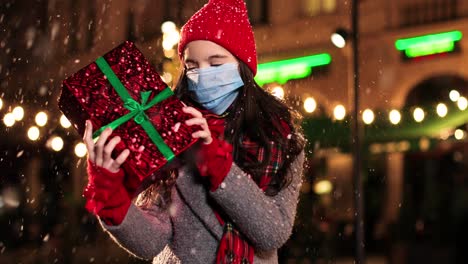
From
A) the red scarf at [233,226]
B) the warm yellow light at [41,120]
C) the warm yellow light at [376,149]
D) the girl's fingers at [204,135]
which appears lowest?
the warm yellow light at [376,149]

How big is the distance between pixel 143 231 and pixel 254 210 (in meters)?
0.31

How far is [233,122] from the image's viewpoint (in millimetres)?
2316

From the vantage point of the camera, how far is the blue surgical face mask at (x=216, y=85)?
2.31 metres

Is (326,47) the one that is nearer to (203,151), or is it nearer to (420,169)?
(420,169)

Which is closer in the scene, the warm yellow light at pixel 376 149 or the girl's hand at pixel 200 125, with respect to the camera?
A: the girl's hand at pixel 200 125

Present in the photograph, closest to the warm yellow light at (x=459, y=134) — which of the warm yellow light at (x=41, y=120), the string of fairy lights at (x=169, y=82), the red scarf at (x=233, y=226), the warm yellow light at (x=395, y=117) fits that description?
the string of fairy lights at (x=169, y=82)

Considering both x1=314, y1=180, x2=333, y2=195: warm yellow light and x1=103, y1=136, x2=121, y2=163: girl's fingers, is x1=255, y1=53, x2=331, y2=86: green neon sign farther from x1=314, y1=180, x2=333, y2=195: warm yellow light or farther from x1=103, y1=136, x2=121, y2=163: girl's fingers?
x1=103, y1=136, x2=121, y2=163: girl's fingers

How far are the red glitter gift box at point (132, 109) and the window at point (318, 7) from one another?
626 inches

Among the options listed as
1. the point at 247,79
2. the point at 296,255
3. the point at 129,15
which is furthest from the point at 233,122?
the point at 129,15

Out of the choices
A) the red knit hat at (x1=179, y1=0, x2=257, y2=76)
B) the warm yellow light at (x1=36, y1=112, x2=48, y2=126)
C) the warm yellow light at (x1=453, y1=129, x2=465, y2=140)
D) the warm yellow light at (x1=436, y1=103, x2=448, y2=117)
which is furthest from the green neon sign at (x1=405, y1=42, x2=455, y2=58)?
the red knit hat at (x1=179, y1=0, x2=257, y2=76)

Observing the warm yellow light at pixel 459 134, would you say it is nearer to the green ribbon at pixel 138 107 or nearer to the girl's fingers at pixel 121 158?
the green ribbon at pixel 138 107

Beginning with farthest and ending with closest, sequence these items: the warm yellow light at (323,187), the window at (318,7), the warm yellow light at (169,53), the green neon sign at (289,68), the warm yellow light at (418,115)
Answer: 1. the window at (318,7)
2. the warm yellow light at (323,187)
3. the green neon sign at (289,68)
4. the warm yellow light at (418,115)
5. the warm yellow light at (169,53)

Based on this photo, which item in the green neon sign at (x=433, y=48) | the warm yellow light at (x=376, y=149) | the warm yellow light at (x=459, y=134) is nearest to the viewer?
the warm yellow light at (x=459, y=134)

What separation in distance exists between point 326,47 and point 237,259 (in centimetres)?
1553
